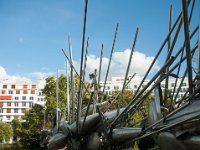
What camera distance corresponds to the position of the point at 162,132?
4008mm

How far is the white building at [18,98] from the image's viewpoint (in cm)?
9238

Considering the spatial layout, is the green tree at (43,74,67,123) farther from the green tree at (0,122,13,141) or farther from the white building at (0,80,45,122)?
the white building at (0,80,45,122)

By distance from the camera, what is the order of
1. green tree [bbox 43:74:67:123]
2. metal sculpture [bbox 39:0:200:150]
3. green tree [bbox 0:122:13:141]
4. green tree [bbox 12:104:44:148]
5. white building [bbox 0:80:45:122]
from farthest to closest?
white building [bbox 0:80:45:122]
green tree [bbox 0:122:13:141]
green tree [bbox 12:104:44:148]
green tree [bbox 43:74:67:123]
metal sculpture [bbox 39:0:200:150]

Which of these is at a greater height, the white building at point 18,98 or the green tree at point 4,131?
the white building at point 18,98

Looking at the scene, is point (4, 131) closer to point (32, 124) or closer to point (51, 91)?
point (32, 124)

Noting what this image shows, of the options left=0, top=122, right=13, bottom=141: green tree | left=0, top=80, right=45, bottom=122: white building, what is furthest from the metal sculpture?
left=0, top=80, right=45, bottom=122: white building

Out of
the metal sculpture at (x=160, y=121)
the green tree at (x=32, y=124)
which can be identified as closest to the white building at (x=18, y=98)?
the green tree at (x=32, y=124)

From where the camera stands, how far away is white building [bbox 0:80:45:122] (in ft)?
303

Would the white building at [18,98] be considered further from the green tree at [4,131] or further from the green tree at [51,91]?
the green tree at [51,91]

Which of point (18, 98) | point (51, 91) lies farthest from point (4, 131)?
point (18, 98)

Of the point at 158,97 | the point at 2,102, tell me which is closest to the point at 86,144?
the point at 158,97

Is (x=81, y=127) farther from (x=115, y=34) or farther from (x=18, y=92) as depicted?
(x=18, y=92)

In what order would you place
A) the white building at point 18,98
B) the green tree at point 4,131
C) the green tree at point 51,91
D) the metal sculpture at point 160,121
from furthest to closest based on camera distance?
the white building at point 18,98, the green tree at point 4,131, the green tree at point 51,91, the metal sculpture at point 160,121

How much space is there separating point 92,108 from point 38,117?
32.2 metres
